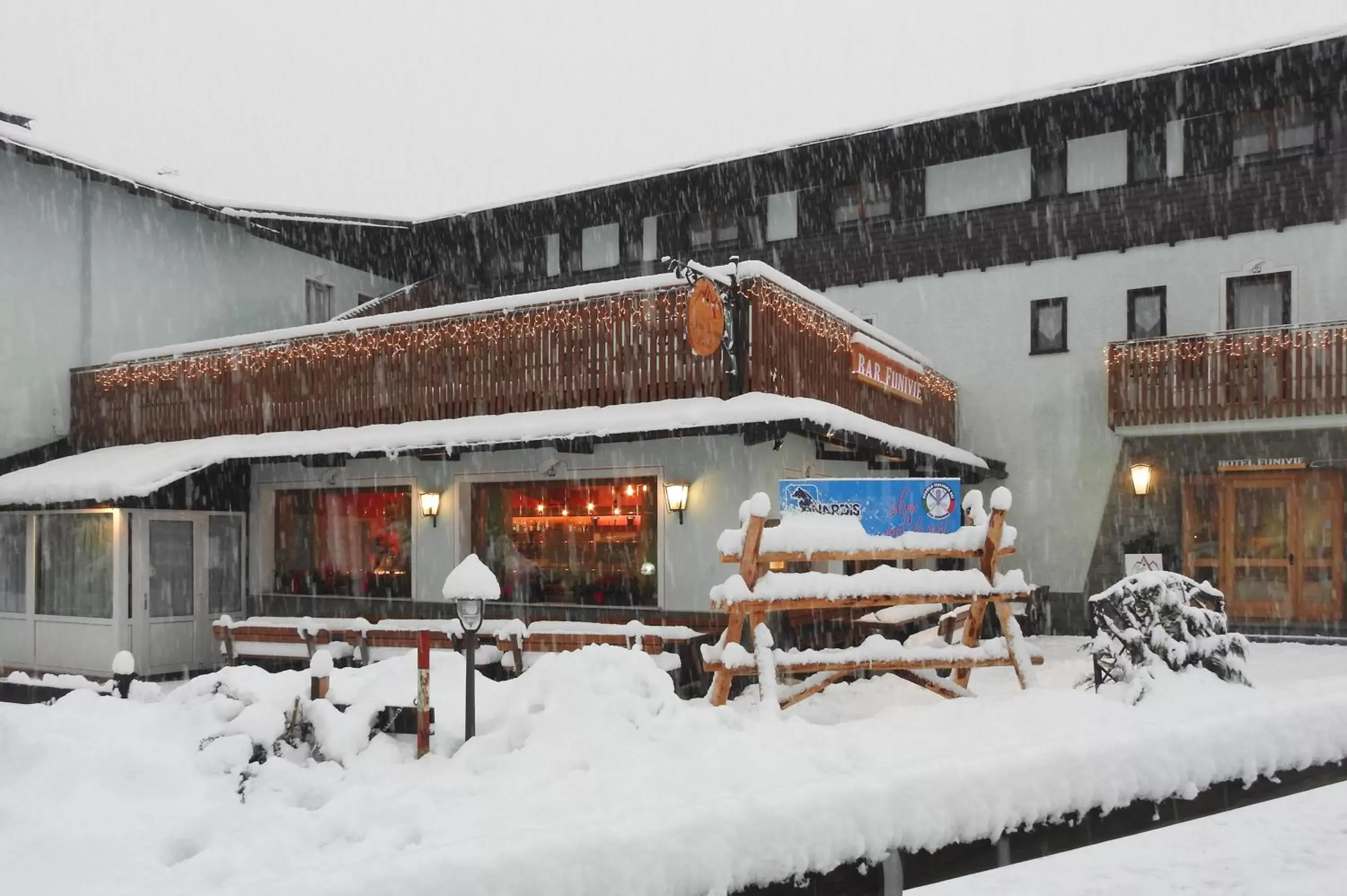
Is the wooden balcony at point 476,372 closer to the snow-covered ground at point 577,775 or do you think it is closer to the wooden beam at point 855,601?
the wooden beam at point 855,601

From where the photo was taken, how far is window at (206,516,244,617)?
15477 millimetres

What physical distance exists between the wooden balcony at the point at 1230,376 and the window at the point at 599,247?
33.2 feet

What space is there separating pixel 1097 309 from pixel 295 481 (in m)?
13.7

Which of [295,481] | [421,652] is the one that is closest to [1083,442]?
[295,481]

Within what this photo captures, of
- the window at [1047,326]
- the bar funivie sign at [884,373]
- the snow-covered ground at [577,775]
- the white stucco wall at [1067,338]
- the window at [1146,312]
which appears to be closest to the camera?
the snow-covered ground at [577,775]

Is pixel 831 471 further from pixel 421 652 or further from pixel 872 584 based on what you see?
pixel 421 652

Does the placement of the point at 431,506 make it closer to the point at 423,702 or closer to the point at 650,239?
the point at 423,702

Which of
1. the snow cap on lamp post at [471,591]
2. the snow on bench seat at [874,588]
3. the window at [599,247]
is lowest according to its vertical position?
the snow on bench seat at [874,588]

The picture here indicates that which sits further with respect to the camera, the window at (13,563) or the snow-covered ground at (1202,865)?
the window at (13,563)

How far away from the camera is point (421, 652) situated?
24.5 ft

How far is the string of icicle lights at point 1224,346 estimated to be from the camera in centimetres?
1594

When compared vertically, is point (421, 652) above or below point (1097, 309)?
below

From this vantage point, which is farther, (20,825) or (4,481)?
(4,481)

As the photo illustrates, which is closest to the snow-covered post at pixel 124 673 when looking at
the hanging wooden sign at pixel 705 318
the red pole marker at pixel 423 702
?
the red pole marker at pixel 423 702
